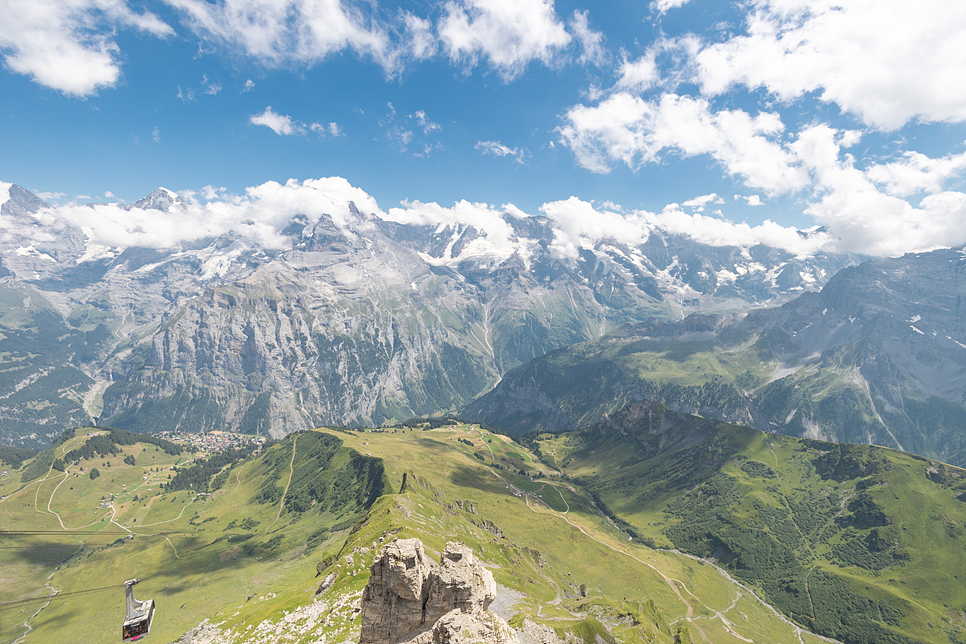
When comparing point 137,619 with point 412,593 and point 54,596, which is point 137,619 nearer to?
point 412,593

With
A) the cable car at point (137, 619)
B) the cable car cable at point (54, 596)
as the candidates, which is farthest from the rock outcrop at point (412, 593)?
the cable car cable at point (54, 596)

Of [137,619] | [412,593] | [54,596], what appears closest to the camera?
[137,619]

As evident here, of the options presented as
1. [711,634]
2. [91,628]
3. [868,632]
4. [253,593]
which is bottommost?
[868,632]

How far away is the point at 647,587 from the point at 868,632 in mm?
93946

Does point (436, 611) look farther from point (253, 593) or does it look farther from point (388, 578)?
point (253, 593)

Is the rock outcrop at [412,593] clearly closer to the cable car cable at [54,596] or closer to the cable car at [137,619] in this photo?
the cable car at [137,619]

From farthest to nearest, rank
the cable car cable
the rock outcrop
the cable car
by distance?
the cable car cable, the rock outcrop, the cable car

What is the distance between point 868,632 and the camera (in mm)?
177625

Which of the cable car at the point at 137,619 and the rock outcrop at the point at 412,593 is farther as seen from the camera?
the rock outcrop at the point at 412,593

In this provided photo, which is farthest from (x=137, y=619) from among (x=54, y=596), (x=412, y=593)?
(x=54, y=596)

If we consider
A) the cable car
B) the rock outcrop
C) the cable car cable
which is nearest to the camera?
the cable car

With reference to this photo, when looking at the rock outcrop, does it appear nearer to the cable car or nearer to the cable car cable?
the cable car

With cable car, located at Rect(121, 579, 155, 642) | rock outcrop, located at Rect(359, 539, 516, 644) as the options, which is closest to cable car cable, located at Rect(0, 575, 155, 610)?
cable car, located at Rect(121, 579, 155, 642)

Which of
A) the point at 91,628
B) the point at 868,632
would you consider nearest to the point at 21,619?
the point at 91,628
